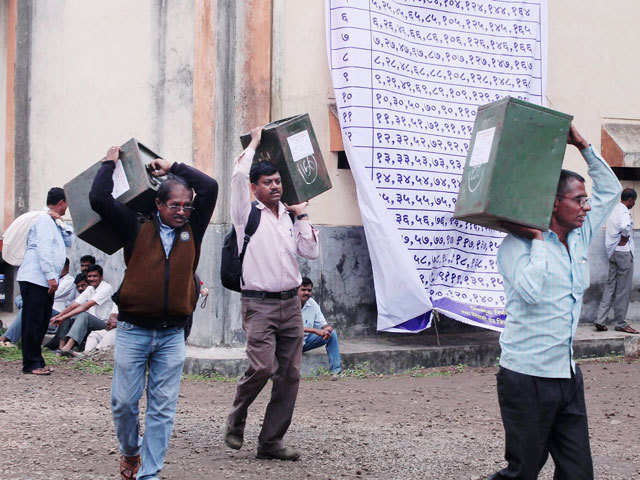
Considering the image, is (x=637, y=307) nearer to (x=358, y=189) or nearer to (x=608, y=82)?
(x=608, y=82)

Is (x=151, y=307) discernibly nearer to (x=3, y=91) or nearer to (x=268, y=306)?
(x=268, y=306)

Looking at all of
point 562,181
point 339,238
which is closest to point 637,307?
point 339,238

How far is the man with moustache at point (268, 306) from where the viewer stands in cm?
531

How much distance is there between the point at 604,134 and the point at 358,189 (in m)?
4.04

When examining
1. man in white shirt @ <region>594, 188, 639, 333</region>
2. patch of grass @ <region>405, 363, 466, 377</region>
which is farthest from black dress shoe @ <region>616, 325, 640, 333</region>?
patch of grass @ <region>405, 363, 466, 377</region>

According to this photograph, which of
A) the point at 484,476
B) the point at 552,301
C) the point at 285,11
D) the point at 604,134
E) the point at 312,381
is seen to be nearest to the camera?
the point at 552,301

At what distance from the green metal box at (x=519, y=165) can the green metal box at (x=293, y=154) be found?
184 centimetres

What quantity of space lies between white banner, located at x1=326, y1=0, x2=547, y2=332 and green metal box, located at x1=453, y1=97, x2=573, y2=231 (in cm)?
474

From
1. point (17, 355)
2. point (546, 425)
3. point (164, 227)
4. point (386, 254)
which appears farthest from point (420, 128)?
point (546, 425)

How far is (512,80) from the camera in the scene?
9.83 meters

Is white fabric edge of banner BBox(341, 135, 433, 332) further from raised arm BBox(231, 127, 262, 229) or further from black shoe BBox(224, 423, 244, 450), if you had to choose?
black shoe BBox(224, 423, 244, 450)

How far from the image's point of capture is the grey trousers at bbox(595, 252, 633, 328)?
10.8 m

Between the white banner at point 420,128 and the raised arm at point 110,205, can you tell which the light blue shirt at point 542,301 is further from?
the white banner at point 420,128

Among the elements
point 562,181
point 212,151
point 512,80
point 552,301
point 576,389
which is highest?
point 512,80
